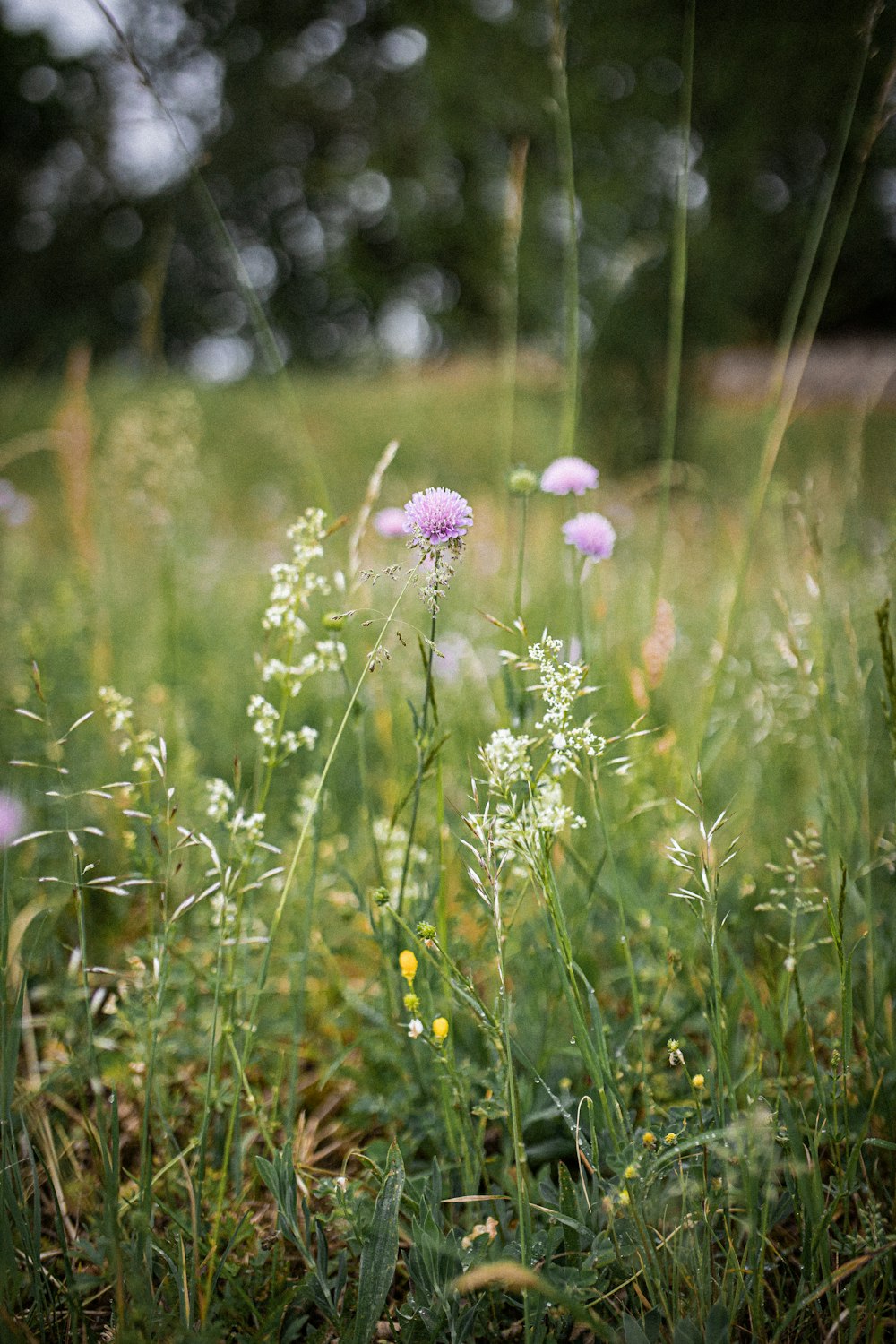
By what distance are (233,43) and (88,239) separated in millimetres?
5915

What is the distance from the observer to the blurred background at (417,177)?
22.1 ft

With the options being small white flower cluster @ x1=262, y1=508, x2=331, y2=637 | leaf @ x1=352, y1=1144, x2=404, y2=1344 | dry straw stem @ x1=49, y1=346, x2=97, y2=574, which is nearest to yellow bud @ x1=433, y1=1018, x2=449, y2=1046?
leaf @ x1=352, y1=1144, x2=404, y2=1344

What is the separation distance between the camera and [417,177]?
20922mm

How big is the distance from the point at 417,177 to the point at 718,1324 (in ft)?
78.9

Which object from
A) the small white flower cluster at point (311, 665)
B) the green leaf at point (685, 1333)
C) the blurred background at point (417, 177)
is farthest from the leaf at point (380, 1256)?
the blurred background at point (417, 177)

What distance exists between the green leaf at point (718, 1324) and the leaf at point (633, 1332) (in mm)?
55

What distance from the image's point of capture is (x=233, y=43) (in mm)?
20250

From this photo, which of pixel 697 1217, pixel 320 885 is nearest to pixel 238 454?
pixel 320 885

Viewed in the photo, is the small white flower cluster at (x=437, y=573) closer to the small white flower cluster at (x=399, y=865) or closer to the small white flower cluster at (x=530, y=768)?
the small white flower cluster at (x=530, y=768)

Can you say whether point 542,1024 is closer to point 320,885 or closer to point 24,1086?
point 320,885

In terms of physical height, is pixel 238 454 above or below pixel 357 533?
below

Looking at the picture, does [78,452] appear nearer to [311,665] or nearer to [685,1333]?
[311,665]

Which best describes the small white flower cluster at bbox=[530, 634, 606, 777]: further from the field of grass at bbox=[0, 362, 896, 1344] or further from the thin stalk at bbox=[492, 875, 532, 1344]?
the thin stalk at bbox=[492, 875, 532, 1344]

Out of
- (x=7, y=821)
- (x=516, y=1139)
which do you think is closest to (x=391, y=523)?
(x=7, y=821)
